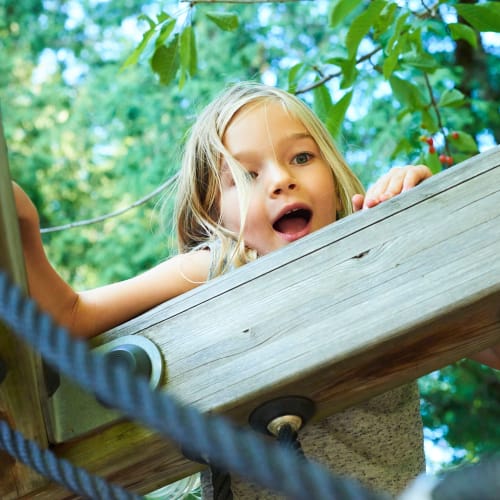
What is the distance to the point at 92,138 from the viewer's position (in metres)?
6.60

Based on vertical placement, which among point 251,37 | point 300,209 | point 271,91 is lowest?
point 300,209

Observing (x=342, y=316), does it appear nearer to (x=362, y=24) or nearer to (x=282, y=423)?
(x=282, y=423)

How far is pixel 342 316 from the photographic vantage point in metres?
0.84

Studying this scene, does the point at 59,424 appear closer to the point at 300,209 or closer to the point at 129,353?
the point at 129,353

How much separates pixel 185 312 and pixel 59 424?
179 millimetres

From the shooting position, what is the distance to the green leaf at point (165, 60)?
182cm

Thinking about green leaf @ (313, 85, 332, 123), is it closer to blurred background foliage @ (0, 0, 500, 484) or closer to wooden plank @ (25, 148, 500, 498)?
blurred background foliage @ (0, 0, 500, 484)

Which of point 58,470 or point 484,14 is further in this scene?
point 484,14

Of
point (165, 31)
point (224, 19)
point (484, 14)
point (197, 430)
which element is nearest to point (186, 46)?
point (165, 31)

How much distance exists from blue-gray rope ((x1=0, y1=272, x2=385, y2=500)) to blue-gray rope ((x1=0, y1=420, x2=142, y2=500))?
16 centimetres

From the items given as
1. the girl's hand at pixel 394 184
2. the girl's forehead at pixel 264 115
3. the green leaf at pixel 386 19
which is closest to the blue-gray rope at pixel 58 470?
the girl's hand at pixel 394 184

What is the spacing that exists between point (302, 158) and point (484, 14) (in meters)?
0.50

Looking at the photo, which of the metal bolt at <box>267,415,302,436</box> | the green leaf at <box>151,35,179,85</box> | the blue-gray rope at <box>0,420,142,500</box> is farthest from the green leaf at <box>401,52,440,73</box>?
the blue-gray rope at <box>0,420,142,500</box>

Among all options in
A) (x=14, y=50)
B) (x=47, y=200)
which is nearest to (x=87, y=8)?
(x=14, y=50)
